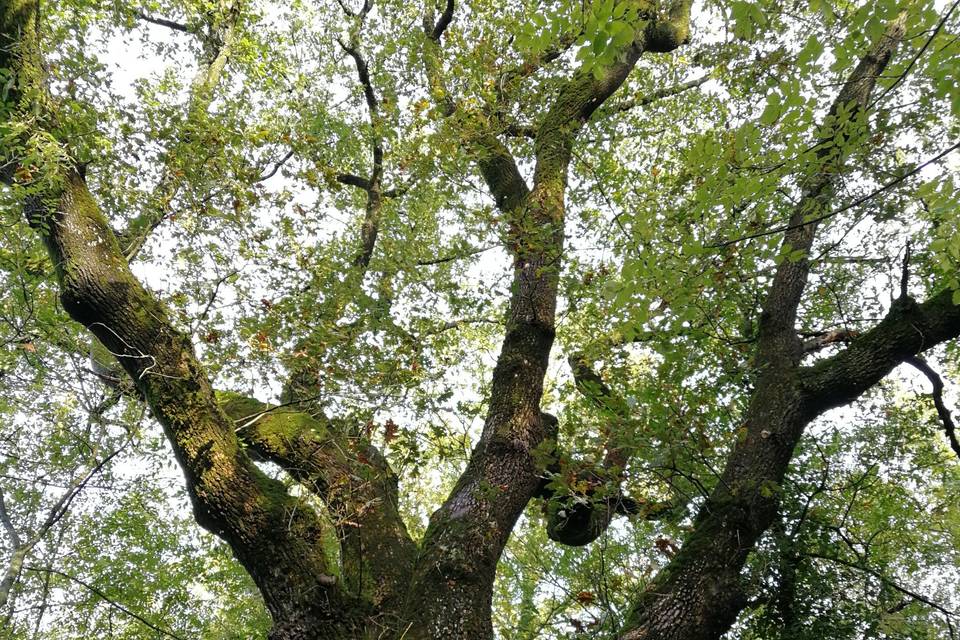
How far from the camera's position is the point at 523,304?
4.54 meters

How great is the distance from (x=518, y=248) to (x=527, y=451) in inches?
69.6

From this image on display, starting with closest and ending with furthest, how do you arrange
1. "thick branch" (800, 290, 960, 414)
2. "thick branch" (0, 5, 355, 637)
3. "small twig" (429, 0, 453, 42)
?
"thick branch" (0, 5, 355, 637) < "thick branch" (800, 290, 960, 414) < "small twig" (429, 0, 453, 42)

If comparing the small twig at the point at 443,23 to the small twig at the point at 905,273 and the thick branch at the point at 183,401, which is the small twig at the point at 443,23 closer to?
the thick branch at the point at 183,401

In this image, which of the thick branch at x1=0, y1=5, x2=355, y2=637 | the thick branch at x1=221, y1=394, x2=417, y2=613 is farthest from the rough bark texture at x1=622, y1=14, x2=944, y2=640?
the thick branch at x1=0, y1=5, x2=355, y2=637

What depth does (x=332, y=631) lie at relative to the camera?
3.12 meters

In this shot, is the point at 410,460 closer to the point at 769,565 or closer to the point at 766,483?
the point at 766,483

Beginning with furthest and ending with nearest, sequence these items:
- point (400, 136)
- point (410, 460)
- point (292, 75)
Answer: point (292, 75), point (400, 136), point (410, 460)

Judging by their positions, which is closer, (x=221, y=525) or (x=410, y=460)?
(x=221, y=525)

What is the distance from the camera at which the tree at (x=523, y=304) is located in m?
→ 3.23

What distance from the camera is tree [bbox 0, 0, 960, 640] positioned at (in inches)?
127

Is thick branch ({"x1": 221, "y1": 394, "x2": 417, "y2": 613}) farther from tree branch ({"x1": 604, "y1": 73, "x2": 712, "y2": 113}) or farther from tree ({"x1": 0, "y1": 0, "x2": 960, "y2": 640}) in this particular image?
tree branch ({"x1": 604, "y1": 73, "x2": 712, "y2": 113})

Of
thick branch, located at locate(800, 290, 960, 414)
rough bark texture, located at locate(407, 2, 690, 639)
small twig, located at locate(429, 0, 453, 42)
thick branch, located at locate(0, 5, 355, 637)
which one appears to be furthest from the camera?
small twig, located at locate(429, 0, 453, 42)

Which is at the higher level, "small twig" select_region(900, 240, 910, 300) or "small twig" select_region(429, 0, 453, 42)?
"small twig" select_region(429, 0, 453, 42)

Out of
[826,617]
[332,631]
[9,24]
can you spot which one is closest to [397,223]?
[9,24]
